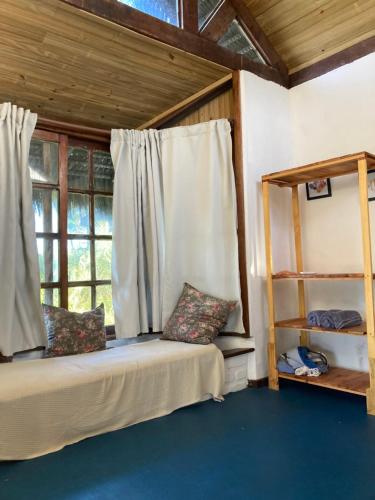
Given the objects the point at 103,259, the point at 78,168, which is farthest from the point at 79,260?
the point at 78,168

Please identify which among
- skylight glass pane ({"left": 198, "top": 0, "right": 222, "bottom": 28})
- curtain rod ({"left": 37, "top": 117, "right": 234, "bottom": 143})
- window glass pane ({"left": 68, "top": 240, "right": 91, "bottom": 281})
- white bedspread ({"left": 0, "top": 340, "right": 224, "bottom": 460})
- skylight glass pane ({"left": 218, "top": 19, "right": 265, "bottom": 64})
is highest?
skylight glass pane ({"left": 198, "top": 0, "right": 222, "bottom": 28})

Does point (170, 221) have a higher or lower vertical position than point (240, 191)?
lower

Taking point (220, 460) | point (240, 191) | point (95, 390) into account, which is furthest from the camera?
point (240, 191)

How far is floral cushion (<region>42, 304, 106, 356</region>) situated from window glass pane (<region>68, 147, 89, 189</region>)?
1.11 metres

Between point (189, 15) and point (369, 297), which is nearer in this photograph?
point (369, 297)

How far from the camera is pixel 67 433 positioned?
2.12 metres

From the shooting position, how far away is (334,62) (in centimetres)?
320

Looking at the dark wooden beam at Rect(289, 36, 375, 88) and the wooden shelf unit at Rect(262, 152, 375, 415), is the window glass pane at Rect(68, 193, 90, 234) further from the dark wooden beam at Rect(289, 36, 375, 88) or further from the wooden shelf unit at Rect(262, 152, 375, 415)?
the dark wooden beam at Rect(289, 36, 375, 88)

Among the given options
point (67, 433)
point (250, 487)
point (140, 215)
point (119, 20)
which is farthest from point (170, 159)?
point (250, 487)

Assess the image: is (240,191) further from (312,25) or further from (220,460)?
(220,460)

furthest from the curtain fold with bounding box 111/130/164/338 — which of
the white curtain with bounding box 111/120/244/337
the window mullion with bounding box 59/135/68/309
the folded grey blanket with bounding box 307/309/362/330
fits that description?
the folded grey blanket with bounding box 307/309/362/330

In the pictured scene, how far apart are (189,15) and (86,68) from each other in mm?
855

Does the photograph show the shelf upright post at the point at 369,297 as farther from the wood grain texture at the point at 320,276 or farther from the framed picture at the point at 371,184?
the framed picture at the point at 371,184

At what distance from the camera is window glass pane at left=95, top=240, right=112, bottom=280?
3.38 metres
